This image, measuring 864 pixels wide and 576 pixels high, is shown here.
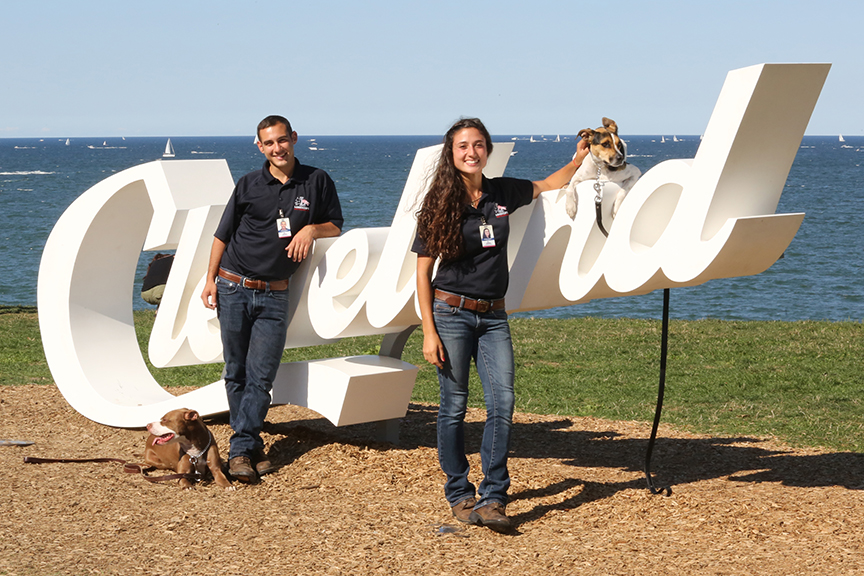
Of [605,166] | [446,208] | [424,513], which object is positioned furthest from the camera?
[424,513]

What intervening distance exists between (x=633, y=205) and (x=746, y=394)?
18.0 feet

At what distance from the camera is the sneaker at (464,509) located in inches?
230

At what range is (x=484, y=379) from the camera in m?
5.66

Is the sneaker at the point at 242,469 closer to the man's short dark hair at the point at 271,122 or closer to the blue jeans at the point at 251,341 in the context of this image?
the blue jeans at the point at 251,341

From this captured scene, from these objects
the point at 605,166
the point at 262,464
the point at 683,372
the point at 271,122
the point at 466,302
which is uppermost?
the point at 271,122

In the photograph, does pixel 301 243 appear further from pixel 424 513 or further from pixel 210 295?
pixel 424 513

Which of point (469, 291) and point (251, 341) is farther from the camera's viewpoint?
point (251, 341)

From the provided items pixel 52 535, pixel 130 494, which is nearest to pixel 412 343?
pixel 130 494

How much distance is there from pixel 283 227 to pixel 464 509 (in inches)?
98.1

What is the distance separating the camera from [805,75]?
5.05m

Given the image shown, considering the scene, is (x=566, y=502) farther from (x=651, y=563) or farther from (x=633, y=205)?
(x=633, y=205)

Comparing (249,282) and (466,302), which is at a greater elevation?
(466,302)

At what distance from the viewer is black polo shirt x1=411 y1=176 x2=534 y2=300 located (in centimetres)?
551

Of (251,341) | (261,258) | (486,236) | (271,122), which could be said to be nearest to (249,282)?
(261,258)
